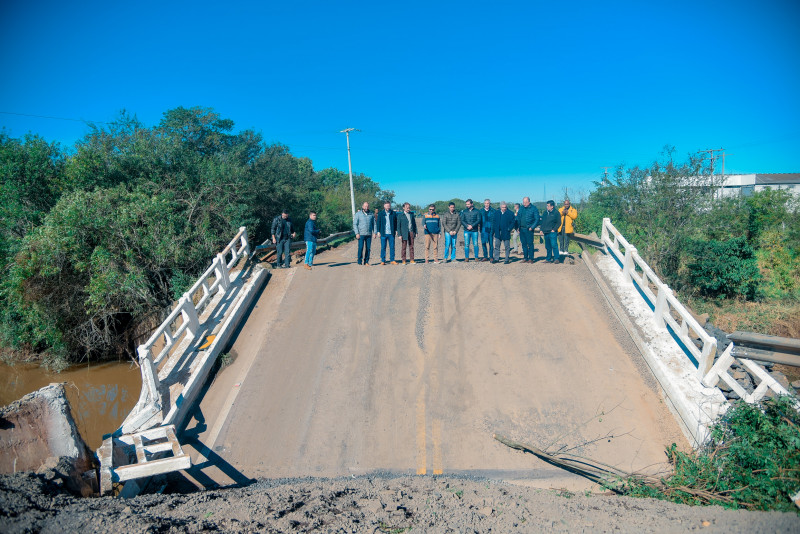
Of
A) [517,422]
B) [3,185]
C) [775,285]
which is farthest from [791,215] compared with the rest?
[3,185]

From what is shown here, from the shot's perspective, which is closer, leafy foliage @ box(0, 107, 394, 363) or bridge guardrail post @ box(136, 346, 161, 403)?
bridge guardrail post @ box(136, 346, 161, 403)

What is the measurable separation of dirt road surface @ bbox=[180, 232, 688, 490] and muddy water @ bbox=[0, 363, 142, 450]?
16.2 feet

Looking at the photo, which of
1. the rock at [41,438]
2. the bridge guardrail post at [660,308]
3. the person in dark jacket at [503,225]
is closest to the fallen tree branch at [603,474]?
the bridge guardrail post at [660,308]

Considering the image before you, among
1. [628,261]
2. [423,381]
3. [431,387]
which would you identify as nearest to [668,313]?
[628,261]

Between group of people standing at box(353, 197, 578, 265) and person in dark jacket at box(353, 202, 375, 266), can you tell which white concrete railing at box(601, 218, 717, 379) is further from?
person in dark jacket at box(353, 202, 375, 266)

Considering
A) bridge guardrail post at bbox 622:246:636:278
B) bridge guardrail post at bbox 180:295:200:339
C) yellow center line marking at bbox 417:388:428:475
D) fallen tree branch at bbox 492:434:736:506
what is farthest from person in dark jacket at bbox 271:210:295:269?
bridge guardrail post at bbox 622:246:636:278

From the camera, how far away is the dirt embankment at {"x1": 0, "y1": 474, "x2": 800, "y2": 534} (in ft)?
14.1

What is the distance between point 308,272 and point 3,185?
1219 centimetres

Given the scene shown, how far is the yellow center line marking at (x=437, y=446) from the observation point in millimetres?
6367

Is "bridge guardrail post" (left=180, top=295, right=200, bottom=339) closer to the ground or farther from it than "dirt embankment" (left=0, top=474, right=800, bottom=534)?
farther from it

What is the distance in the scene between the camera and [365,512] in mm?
4926

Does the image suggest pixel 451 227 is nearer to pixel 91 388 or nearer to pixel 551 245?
pixel 551 245

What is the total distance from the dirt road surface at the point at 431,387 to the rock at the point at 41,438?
1.50 meters

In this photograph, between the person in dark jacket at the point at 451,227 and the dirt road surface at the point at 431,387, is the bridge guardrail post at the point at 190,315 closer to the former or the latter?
the dirt road surface at the point at 431,387
